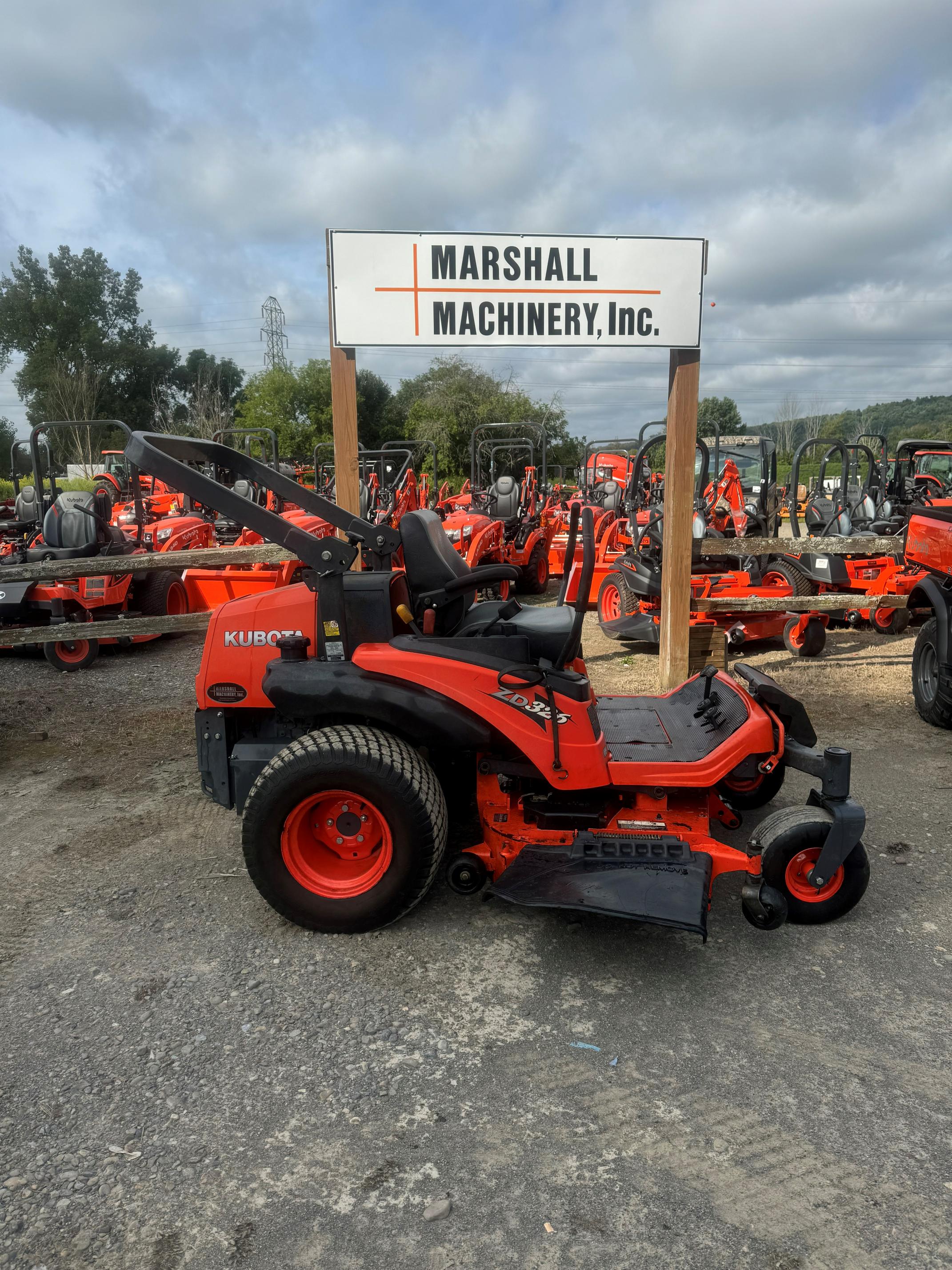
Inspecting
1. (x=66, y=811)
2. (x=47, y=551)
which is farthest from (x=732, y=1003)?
(x=47, y=551)

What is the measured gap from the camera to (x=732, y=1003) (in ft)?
8.10

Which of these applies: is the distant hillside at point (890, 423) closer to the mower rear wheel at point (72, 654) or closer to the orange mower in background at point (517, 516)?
the orange mower in background at point (517, 516)

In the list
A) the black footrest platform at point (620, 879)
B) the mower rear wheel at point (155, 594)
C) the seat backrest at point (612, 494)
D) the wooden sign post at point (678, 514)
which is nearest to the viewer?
the black footrest platform at point (620, 879)

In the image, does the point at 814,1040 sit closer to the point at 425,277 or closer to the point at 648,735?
the point at 648,735

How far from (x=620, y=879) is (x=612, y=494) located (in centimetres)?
952

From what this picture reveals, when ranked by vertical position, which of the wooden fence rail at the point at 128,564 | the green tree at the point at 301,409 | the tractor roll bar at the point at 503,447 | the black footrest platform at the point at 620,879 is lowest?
the black footrest platform at the point at 620,879

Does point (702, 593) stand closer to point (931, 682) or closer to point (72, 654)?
point (931, 682)

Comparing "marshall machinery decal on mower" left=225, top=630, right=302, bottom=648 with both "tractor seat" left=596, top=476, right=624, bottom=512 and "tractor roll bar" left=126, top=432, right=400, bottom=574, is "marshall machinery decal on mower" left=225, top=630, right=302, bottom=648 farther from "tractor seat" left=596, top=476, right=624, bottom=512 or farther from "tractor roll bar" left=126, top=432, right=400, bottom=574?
"tractor seat" left=596, top=476, right=624, bottom=512

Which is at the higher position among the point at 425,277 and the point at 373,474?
the point at 425,277

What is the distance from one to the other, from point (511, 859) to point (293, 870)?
725 millimetres

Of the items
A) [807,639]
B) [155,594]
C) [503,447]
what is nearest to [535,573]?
[503,447]

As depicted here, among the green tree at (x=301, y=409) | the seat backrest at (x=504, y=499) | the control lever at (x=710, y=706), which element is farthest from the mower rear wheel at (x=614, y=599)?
the green tree at (x=301, y=409)

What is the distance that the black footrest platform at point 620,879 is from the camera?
8.27 ft

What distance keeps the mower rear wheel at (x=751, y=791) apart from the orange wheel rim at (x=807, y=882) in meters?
0.84
